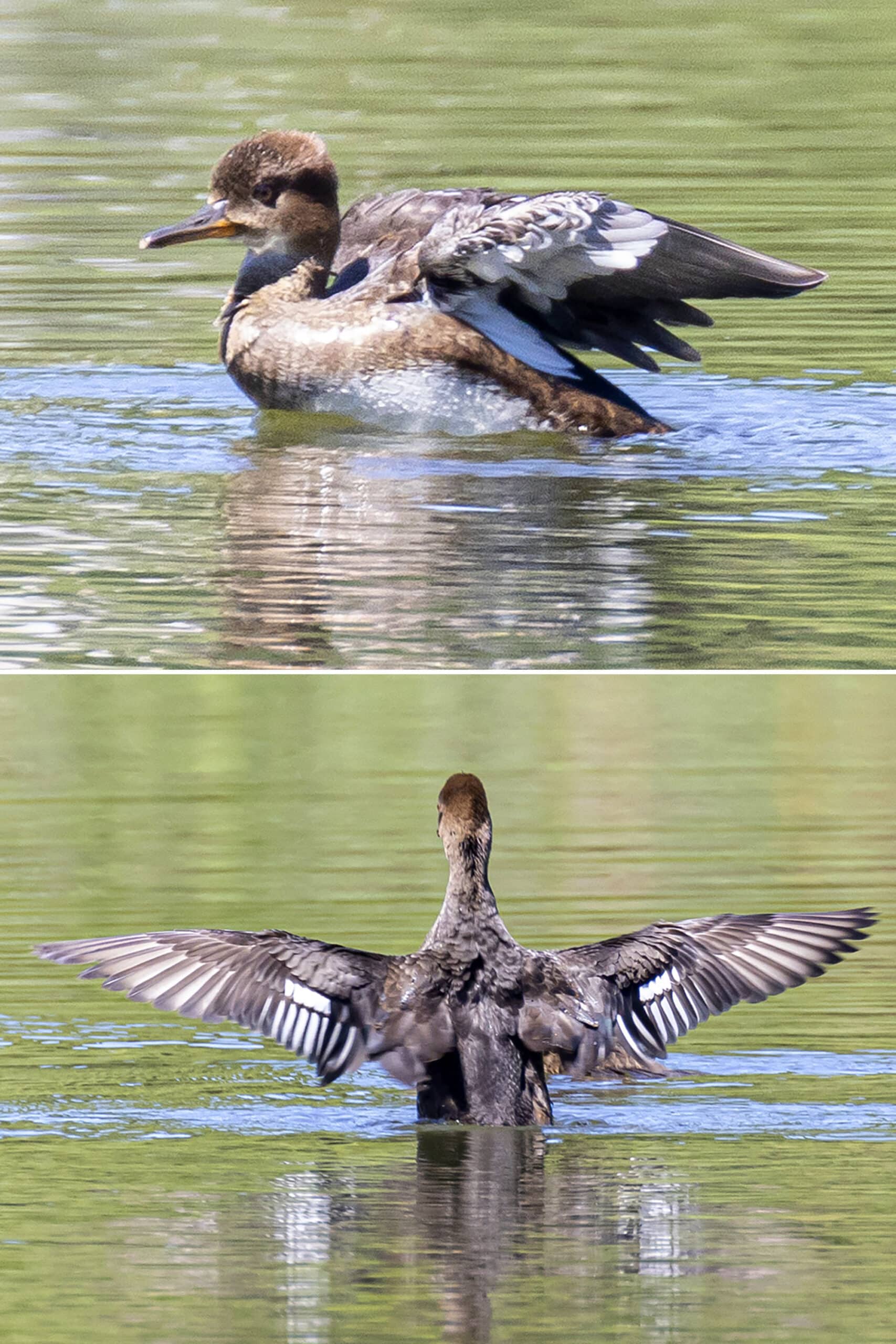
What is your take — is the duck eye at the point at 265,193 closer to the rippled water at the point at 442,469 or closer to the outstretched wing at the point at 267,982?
the rippled water at the point at 442,469

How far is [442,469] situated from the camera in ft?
28.3

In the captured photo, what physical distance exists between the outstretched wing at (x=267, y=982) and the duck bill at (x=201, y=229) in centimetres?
349

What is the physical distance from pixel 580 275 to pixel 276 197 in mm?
1735

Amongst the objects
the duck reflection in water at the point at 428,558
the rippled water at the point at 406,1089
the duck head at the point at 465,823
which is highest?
the duck reflection in water at the point at 428,558

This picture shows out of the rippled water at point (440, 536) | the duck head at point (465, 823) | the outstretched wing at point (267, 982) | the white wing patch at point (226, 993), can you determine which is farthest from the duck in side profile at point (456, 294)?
the white wing patch at point (226, 993)

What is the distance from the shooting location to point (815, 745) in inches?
521

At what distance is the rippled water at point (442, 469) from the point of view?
7375 millimetres

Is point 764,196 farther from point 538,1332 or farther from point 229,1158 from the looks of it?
point 538,1332

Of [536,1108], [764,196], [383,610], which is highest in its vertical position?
[764,196]

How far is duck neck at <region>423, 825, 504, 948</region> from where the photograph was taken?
7.30 meters

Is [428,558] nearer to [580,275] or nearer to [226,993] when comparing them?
[580,275]

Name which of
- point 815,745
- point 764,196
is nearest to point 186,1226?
point 815,745

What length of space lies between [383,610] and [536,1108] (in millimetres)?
1565

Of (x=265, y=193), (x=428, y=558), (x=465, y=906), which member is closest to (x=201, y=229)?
(x=265, y=193)
